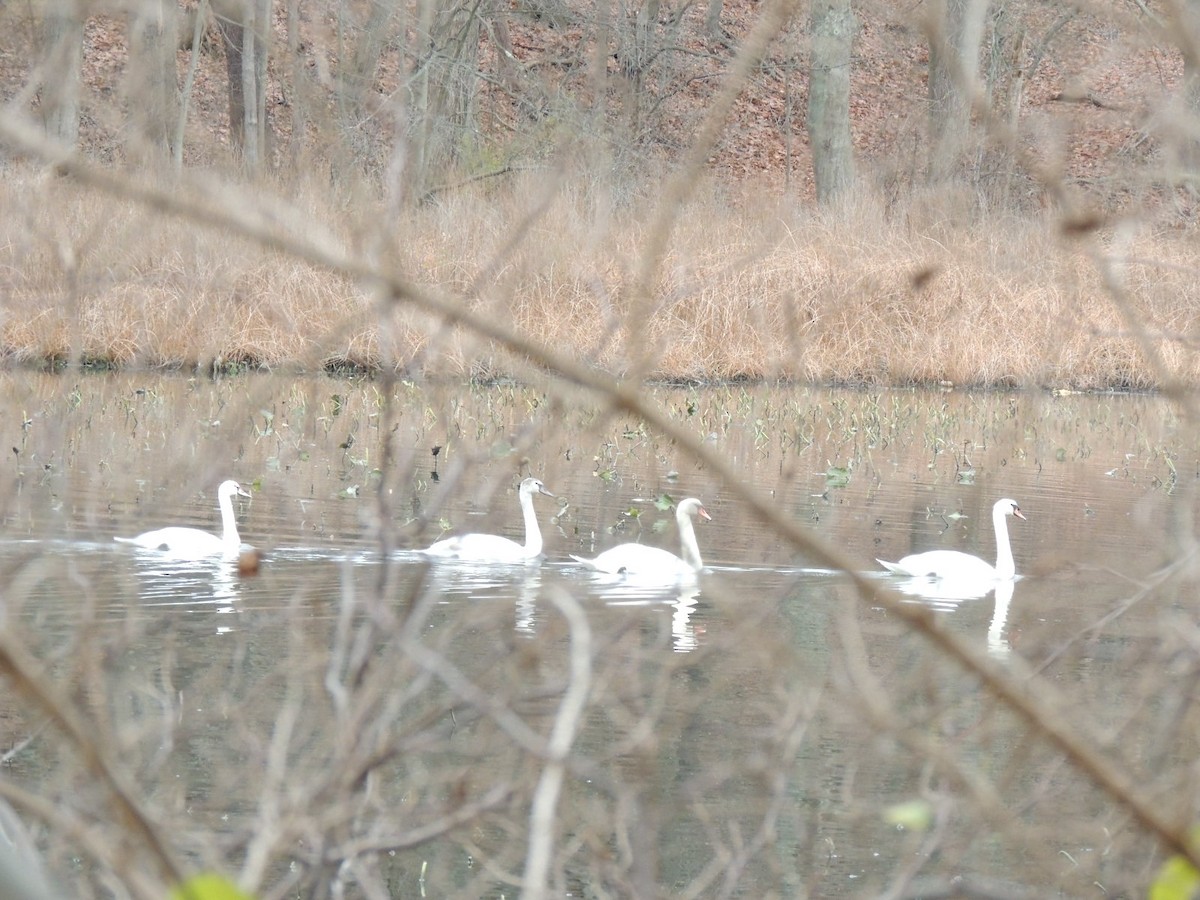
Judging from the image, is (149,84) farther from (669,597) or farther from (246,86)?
(246,86)

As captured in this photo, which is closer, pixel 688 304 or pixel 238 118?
pixel 688 304

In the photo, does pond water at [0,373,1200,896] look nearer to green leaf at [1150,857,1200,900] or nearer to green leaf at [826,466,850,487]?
green leaf at [826,466,850,487]

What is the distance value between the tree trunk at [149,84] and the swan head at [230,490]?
6432mm

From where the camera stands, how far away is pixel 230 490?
9578 mm

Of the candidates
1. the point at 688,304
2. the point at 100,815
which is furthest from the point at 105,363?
the point at 100,815

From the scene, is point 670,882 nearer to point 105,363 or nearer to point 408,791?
point 408,791

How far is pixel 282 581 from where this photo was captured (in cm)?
831

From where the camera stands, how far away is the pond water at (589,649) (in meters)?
2.23

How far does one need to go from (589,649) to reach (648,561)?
7.56 meters

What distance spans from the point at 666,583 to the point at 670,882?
449cm

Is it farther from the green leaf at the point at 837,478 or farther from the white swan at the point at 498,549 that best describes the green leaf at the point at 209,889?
the green leaf at the point at 837,478

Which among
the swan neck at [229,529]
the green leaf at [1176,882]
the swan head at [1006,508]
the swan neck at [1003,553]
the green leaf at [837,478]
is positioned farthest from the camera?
the green leaf at [837,478]

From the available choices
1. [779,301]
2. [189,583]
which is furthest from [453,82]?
[189,583]

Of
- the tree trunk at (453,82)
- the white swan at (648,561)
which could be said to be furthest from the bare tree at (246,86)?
the white swan at (648,561)
